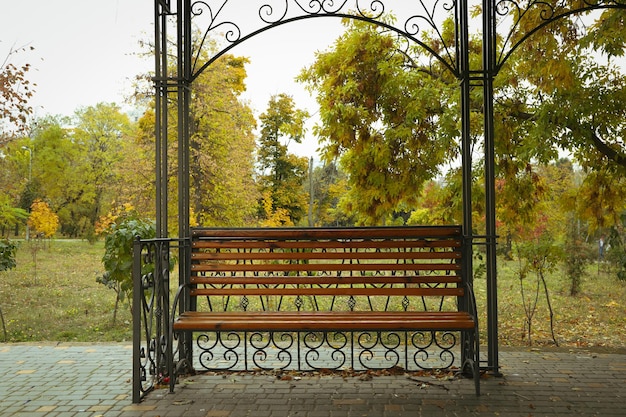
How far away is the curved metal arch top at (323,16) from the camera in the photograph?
477 centimetres

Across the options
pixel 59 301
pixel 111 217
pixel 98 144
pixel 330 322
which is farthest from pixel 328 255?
pixel 98 144

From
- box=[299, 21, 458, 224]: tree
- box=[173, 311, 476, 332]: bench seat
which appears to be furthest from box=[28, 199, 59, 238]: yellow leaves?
box=[173, 311, 476, 332]: bench seat

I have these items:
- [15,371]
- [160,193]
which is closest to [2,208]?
[15,371]

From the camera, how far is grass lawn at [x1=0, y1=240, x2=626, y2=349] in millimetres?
8937

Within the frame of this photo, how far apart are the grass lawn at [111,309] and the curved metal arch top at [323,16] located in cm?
378

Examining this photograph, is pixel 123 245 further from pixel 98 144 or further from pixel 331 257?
pixel 98 144

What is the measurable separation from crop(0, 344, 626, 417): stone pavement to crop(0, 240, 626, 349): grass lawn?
2.08m

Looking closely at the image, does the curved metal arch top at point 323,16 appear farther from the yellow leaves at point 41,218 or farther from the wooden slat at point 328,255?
the yellow leaves at point 41,218

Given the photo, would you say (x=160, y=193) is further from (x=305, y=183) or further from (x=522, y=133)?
(x=305, y=183)

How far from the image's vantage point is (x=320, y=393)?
4332 mm

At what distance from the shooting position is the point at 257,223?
1644cm

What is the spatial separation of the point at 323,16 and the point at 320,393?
9.34 ft

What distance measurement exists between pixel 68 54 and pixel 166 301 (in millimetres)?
15655

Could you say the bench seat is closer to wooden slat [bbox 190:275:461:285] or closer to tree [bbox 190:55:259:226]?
wooden slat [bbox 190:275:461:285]
